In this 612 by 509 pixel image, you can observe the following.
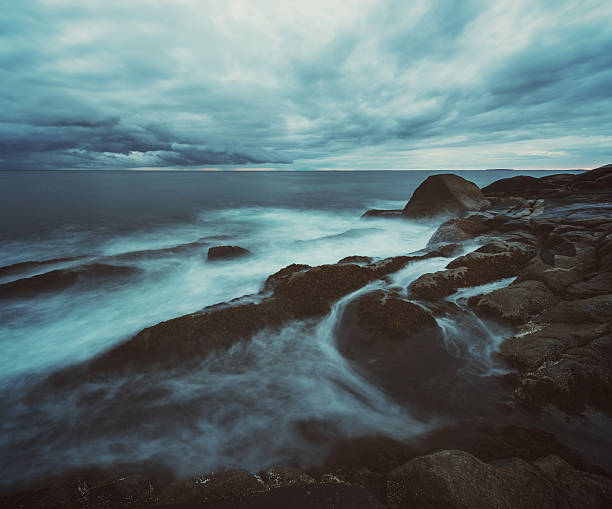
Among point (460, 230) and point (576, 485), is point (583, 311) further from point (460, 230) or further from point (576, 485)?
point (460, 230)

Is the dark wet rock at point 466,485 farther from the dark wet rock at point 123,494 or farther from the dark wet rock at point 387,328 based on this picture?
the dark wet rock at point 123,494

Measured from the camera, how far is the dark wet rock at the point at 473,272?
8.16 meters

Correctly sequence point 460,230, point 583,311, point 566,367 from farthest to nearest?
point 460,230, point 583,311, point 566,367

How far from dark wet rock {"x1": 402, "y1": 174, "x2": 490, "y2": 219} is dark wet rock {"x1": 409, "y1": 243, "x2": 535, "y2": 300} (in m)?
10.3

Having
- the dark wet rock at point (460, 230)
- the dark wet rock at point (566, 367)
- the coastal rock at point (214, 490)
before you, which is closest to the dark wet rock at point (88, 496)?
the coastal rock at point (214, 490)

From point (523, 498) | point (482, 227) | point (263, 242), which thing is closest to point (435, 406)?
point (523, 498)

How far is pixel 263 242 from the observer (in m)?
17.6

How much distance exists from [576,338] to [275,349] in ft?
19.1

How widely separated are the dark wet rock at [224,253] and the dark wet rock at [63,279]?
119 inches

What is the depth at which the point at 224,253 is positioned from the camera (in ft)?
44.0

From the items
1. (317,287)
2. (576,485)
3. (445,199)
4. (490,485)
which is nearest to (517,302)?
(576,485)

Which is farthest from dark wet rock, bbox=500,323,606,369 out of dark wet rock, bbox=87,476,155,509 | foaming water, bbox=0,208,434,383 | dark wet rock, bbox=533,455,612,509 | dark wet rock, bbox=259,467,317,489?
foaming water, bbox=0,208,434,383

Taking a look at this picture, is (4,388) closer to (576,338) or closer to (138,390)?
(138,390)

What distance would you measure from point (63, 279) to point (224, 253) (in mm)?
5874
